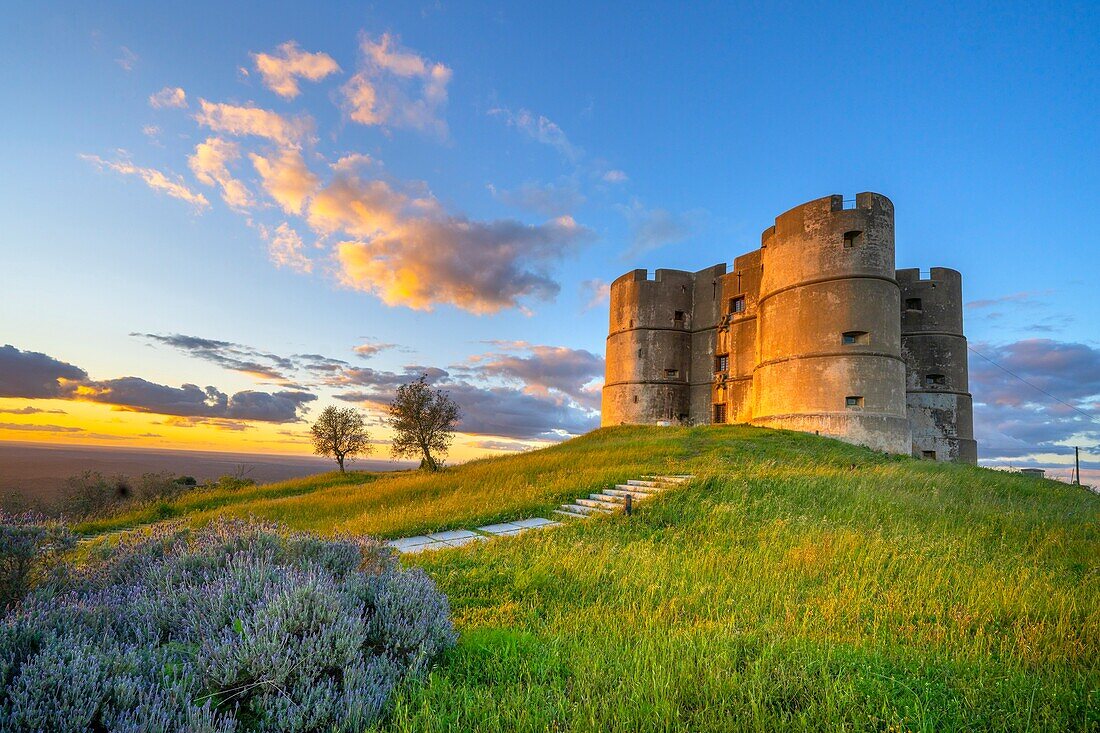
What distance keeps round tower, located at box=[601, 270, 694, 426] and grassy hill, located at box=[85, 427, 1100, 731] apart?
2205 centimetres

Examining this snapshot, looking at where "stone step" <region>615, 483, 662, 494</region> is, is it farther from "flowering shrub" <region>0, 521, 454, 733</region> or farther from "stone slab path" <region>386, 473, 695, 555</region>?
"flowering shrub" <region>0, 521, 454, 733</region>

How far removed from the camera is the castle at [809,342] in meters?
22.9

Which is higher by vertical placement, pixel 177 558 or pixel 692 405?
pixel 692 405

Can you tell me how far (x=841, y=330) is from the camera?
23000mm

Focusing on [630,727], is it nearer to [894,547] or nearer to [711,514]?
[894,547]

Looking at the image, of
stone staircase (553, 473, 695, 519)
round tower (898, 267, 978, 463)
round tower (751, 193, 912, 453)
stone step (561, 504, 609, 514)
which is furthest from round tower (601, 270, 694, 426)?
stone step (561, 504, 609, 514)

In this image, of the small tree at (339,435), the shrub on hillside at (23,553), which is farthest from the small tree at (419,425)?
the shrub on hillside at (23,553)

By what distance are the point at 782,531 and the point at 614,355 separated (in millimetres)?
27832

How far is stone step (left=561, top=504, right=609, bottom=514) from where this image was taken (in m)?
10.2

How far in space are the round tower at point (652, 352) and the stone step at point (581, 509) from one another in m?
22.3

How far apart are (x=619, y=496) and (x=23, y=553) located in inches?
364

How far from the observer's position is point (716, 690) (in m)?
3.04

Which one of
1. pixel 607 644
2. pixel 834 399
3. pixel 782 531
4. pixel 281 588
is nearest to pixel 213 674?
pixel 281 588

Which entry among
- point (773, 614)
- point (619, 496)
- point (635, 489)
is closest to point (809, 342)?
point (635, 489)
